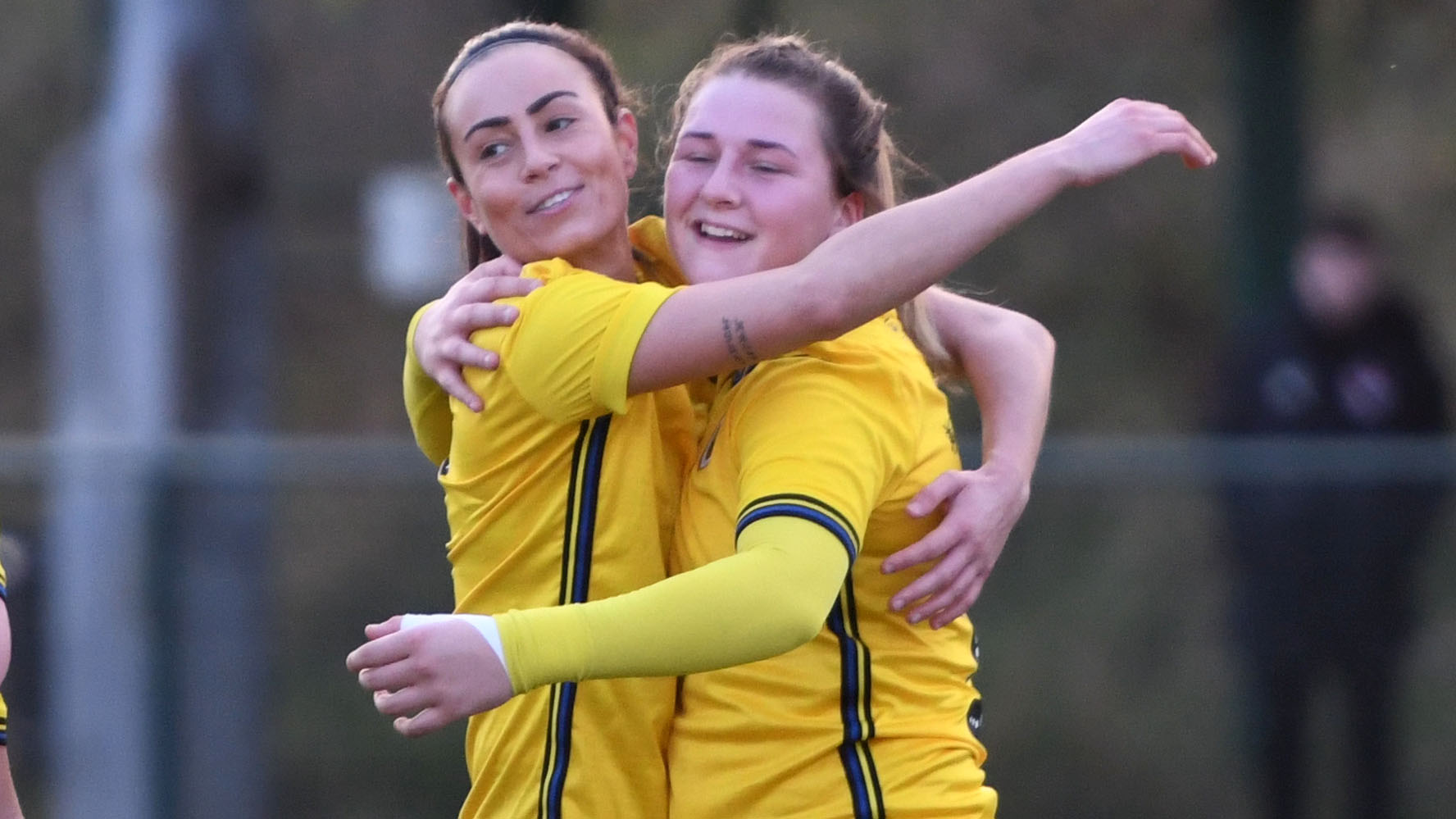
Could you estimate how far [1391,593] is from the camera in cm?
569

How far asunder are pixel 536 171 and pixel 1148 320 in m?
8.98

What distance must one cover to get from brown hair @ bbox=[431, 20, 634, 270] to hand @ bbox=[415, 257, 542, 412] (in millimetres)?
260

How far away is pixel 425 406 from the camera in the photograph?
8.71 feet

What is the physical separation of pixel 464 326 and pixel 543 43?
1.43 feet

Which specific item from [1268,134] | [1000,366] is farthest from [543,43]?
[1268,134]

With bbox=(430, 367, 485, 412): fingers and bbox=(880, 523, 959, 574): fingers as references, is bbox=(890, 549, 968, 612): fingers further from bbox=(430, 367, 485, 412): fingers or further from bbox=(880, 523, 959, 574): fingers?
bbox=(430, 367, 485, 412): fingers

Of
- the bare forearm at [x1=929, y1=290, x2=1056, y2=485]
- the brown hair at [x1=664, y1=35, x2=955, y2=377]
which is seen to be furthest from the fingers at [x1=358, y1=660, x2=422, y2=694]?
the bare forearm at [x1=929, y1=290, x2=1056, y2=485]

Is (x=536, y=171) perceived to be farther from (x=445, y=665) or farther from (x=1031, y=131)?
(x=1031, y=131)

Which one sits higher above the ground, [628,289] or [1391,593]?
[628,289]

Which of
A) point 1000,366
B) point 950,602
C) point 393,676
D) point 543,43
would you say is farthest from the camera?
point 1000,366

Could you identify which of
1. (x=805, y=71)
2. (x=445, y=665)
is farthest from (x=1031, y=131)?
(x=445, y=665)

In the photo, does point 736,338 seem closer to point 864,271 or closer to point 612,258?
point 864,271

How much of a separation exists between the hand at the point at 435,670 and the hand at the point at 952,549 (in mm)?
602

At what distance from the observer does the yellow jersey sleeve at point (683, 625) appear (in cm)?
200
